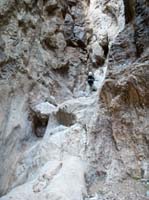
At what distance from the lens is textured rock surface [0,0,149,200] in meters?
6.27

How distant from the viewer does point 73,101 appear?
31.7 feet

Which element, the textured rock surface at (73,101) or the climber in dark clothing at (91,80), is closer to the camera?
the textured rock surface at (73,101)

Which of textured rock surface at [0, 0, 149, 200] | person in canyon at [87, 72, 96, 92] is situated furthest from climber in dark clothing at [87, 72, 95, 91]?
textured rock surface at [0, 0, 149, 200]

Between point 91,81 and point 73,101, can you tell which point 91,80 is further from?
point 73,101

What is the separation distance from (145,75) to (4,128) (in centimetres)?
532

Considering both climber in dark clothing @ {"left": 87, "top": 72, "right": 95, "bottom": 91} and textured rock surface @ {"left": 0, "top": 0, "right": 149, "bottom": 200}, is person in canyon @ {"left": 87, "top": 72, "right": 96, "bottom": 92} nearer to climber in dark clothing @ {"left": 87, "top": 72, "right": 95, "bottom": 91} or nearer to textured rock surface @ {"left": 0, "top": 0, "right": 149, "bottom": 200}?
climber in dark clothing @ {"left": 87, "top": 72, "right": 95, "bottom": 91}

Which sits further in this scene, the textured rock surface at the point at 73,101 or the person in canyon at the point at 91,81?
the person in canyon at the point at 91,81

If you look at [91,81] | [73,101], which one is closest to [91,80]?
[91,81]

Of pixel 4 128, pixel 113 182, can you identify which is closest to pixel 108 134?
pixel 113 182

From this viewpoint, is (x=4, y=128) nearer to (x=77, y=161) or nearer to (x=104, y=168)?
(x=77, y=161)

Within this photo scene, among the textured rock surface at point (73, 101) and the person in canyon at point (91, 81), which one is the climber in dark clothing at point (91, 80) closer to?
the person in canyon at point (91, 81)

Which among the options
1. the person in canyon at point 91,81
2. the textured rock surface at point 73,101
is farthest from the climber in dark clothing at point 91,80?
the textured rock surface at point 73,101

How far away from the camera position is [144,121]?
20.2 ft

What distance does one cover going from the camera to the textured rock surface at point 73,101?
6273 mm
